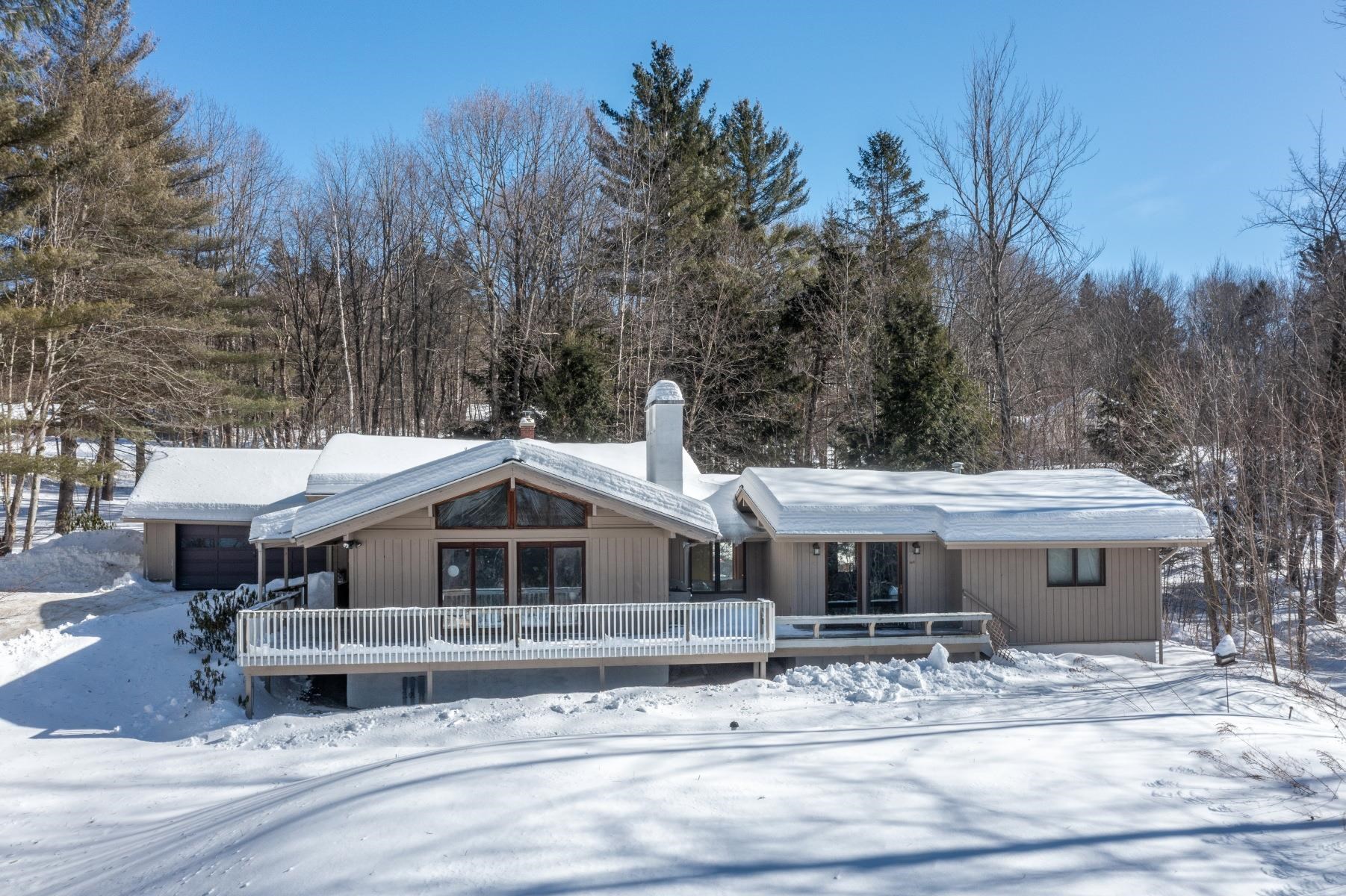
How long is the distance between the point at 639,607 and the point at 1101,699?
21.8 feet

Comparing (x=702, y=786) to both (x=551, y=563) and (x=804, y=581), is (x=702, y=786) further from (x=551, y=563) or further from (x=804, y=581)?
(x=804, y=581)

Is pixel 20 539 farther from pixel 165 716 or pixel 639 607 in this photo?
pixel 639 607

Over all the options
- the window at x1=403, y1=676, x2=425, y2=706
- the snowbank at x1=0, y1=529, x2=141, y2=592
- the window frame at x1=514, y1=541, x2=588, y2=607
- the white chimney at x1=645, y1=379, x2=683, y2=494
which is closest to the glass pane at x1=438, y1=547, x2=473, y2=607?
the window frame at x1=514, y1=541, x2=588, y2=607

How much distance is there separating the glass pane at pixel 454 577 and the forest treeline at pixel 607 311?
12.1m

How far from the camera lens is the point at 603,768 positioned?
316 inches

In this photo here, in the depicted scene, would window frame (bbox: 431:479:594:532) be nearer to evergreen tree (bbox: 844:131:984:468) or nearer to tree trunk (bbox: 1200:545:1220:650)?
tree trunk (bbox: 1200:545:1220:650)

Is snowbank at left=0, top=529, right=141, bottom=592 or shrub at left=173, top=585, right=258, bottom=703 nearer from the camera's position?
shrub at left=173, top=585, right=258, bottom=703

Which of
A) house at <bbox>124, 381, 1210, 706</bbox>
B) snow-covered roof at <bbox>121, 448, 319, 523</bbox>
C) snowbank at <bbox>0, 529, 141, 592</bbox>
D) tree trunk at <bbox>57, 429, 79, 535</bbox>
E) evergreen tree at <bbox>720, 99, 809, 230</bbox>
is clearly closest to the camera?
house at <bbox>124, 381, 1210, 706</bbox>

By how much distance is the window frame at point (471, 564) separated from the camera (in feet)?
44.5

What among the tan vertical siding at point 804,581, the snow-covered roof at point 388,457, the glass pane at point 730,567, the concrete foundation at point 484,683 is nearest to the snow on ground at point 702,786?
the concrete foundation at point 484,683

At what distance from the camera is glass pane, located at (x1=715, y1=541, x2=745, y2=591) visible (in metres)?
16.5

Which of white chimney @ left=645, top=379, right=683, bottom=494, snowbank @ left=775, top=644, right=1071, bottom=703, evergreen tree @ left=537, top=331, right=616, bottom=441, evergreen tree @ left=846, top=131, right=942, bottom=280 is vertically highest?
evergreen tree @ left=846, top=131, right=942, bottom=280

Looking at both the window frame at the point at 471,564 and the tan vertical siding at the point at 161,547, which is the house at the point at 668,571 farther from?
the tan vertical siding at the point at 161,547

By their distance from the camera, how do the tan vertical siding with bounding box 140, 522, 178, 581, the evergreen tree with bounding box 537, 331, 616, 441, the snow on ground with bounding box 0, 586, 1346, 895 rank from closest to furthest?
the snow on ground with bounding box 0, 586, 1346, 895, the tan vertical siding with bounding box 140, 522, 178, 581, the evergreen tree with bounding box 537, 331, 616, 441
